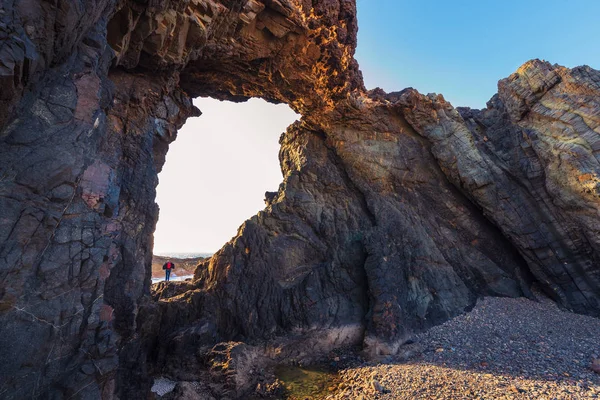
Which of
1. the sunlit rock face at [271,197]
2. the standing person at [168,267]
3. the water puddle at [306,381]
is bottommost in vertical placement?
the water puddle at [306,381]

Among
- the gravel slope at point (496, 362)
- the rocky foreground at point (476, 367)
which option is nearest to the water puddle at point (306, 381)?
the rocky foreground at point (476, 367)

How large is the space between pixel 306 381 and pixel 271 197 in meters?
15.5

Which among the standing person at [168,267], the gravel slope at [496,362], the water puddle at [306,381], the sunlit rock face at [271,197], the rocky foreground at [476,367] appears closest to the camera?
the sunlit rock face at [271,197]

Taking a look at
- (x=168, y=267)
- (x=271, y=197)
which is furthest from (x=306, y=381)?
(x=168, y=267)

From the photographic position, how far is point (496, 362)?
1337cm

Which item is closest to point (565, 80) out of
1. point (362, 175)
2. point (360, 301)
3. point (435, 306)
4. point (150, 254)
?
point (362, 175)

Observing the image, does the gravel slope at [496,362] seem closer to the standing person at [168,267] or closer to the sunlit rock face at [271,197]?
the sunlit rock face at [271,197]

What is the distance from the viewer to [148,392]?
1251cm

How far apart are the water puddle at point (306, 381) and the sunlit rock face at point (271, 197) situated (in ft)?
6.98

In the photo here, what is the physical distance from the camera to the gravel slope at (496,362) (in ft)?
36.8

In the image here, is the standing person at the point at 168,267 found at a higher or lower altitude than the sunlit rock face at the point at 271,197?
lower

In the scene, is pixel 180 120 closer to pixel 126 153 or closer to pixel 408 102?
pixel 126 153

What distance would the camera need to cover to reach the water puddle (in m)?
13.3

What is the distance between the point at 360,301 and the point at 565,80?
845 inches
